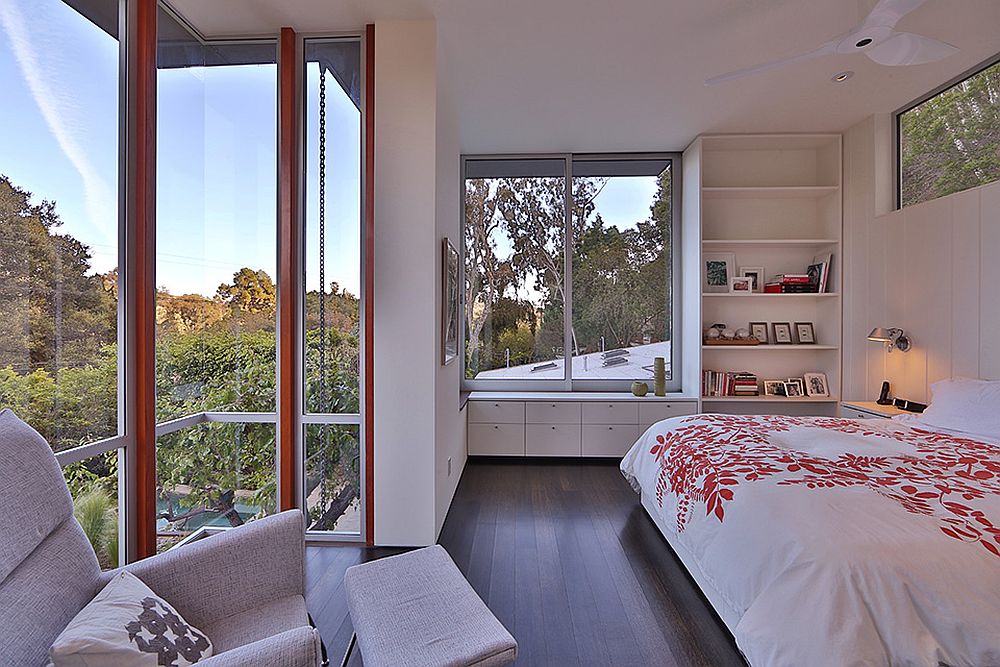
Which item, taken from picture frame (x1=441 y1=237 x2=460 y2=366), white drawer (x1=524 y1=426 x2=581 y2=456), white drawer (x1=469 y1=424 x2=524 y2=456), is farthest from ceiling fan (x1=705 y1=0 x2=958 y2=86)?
white drawer (x1=469 y1=424 x2=524 y2=456)

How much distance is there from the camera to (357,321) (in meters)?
3.11

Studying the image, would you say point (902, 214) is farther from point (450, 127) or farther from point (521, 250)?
point (450, 127)

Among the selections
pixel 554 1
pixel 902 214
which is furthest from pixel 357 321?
pixel 902 214

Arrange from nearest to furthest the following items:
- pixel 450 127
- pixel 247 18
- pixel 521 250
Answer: pixel 247 18 < pixel 450 127 < pixel 521 250

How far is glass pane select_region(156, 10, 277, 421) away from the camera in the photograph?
244cm

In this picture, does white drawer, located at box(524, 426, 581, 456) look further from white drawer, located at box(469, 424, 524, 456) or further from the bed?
the bed

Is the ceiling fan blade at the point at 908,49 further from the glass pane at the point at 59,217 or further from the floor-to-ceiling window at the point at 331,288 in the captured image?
the glass pane at the point at 59,217

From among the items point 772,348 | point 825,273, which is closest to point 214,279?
point 772,348

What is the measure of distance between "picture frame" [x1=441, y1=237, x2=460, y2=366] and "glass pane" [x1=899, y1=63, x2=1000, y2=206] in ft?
11.4

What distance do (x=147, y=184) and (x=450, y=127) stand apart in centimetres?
197

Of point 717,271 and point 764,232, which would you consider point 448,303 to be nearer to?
point 717,271

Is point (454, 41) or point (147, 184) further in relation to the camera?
point (454, 41)

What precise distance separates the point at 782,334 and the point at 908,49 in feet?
9.02

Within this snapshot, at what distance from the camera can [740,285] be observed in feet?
15.5
